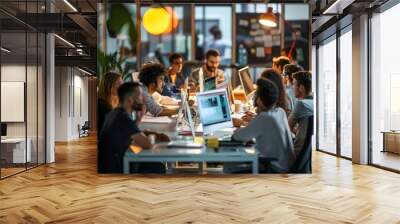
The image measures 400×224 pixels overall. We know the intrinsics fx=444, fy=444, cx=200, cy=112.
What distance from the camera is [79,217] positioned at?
14.1 feet

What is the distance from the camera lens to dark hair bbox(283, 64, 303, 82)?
9.44ft

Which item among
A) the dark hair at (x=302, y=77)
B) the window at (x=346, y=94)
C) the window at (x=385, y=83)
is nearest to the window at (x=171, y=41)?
the dark hair at (x=302, y=77)

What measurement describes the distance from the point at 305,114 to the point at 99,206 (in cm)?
270

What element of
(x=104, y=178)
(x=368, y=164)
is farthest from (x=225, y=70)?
(x=368, y=164)

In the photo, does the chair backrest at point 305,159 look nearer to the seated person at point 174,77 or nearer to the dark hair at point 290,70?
the dark hair at point 290,70

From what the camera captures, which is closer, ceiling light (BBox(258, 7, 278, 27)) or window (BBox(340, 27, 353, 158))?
ceiling light (BBox(258, 7, 278, 27))

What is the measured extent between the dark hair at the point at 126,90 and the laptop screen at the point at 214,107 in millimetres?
451

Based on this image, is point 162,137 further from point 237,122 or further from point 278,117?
point 278,117

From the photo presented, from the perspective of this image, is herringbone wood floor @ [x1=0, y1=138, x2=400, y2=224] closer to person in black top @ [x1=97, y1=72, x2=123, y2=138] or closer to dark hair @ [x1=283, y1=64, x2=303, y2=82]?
person in black top @ [x1=97, y1=72, x2=123, y2=138]

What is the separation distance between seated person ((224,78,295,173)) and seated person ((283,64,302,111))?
0.08 m

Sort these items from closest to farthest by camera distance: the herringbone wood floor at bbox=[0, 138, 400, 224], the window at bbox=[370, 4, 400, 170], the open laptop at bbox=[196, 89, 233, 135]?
the open laptop at bbox=[196, 89, 233, 135]
the herringbone wood floor at bbox=[0, 138, 400, 224]
the window at bbox=[370, 4, 400, 170]

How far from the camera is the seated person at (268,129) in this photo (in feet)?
9.84

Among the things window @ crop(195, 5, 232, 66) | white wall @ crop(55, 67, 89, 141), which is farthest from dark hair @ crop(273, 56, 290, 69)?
white wall @ crop(55, 67, 89, 141)

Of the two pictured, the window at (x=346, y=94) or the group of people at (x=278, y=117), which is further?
the window at (x=346, y=94)
